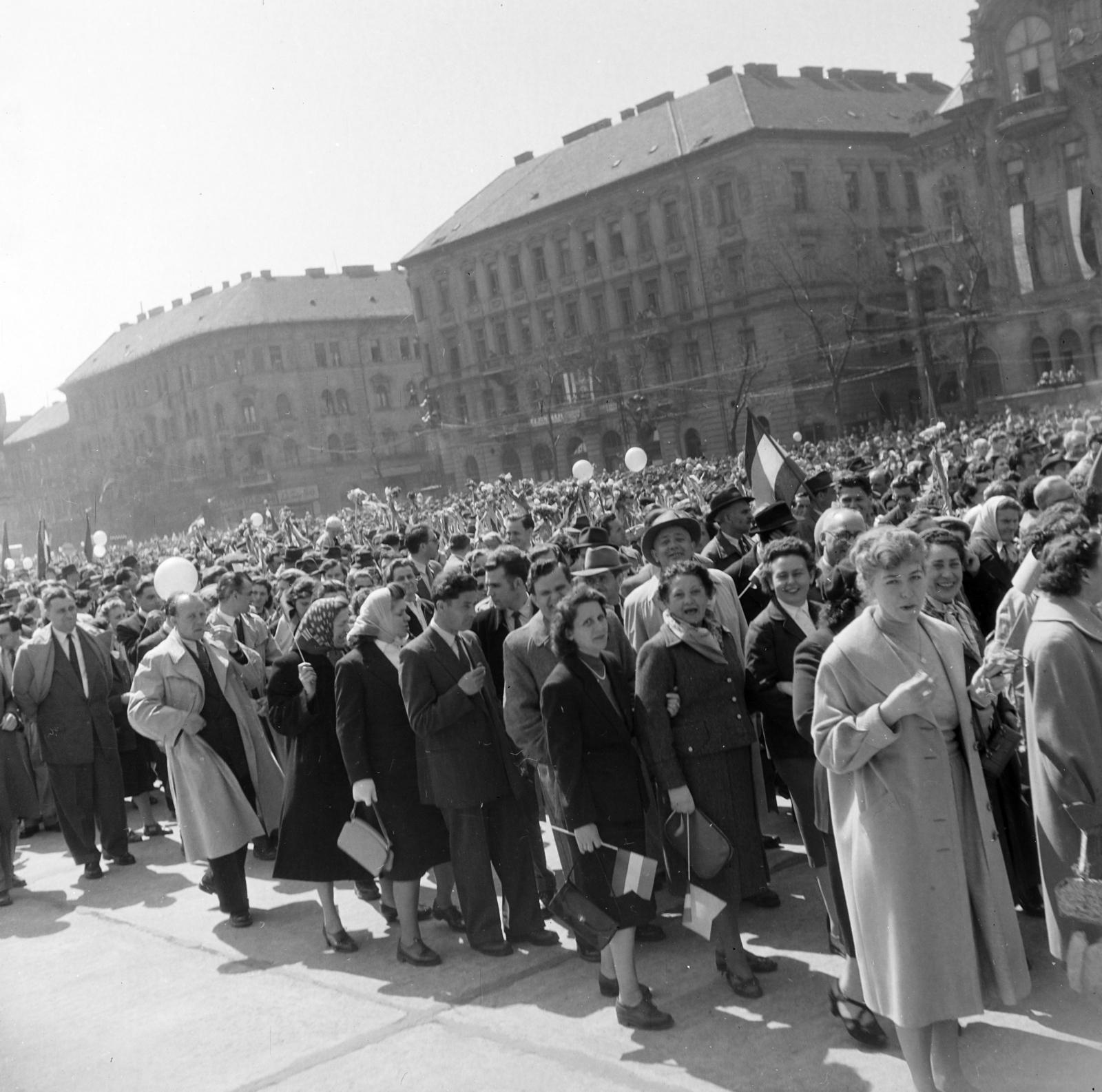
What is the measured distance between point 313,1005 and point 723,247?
188 feet

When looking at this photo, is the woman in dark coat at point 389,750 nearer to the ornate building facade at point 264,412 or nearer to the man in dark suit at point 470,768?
the man in dark suit at point 470,768

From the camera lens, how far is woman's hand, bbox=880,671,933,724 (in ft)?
13.2

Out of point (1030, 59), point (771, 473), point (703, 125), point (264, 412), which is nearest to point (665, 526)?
point (771, 473)

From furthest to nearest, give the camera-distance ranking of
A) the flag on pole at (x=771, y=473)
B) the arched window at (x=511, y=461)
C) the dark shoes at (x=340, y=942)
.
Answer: the arched window at (x=511, y=461), the flag on pole at (x=771, y=473), the dark shoes at (x=340, y=942)

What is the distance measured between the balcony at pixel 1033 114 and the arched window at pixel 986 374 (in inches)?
327

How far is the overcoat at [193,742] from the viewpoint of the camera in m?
7.42

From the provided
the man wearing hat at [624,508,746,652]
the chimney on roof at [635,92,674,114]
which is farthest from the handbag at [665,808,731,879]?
the chimney on roof at [635,92,674,114]

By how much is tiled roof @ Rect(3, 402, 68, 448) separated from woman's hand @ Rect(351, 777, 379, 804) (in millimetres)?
102229

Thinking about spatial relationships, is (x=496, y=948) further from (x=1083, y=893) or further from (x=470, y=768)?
(x=1083, y=893)

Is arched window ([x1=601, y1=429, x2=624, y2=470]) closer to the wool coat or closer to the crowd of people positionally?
the crowd of people

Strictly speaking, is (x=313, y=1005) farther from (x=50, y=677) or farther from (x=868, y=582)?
(x=50, y=677)

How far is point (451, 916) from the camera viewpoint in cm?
699

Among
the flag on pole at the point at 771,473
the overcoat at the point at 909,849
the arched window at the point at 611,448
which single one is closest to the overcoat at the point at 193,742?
the overcoat at the point at 909,849

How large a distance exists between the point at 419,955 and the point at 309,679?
148cm
